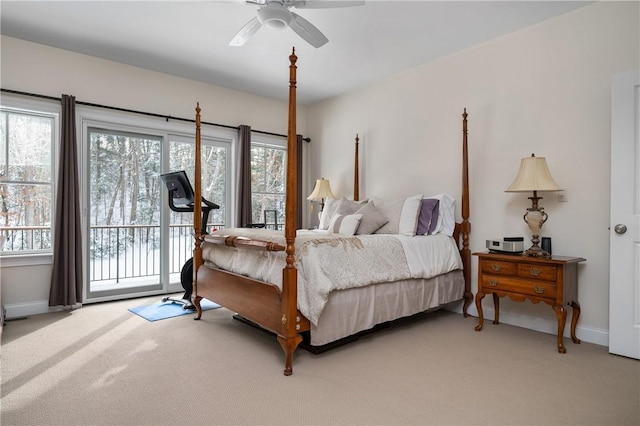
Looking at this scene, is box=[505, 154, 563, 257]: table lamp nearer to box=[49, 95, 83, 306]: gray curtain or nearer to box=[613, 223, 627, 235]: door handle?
box=[613, 223, 627, 235]: door handle

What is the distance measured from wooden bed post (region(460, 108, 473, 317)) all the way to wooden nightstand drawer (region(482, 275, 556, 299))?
0.54 metres

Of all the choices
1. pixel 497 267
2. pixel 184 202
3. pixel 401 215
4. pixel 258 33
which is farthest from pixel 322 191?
pixel 497 267

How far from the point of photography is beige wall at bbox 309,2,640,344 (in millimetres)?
2988

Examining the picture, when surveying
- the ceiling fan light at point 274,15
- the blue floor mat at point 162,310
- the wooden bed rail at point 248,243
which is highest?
the ceiling fan light at point 274,15

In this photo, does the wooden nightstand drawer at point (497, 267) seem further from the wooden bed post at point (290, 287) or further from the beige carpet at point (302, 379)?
the wooden bed post at point (290, 287)

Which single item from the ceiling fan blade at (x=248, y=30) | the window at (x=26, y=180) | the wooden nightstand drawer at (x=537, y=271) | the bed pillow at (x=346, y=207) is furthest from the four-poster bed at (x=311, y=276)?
the window at (x=26, y=180)

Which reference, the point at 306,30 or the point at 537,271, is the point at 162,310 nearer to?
the point at 306,30

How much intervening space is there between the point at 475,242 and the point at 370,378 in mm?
2095

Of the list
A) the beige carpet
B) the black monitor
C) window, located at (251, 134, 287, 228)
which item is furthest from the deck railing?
the beige carpet

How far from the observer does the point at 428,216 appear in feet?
12.2

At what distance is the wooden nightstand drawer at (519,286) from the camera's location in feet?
9.34

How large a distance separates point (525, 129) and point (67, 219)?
456cm

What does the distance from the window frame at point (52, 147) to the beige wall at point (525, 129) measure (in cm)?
360

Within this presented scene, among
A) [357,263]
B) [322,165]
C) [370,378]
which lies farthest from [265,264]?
[322,165]
